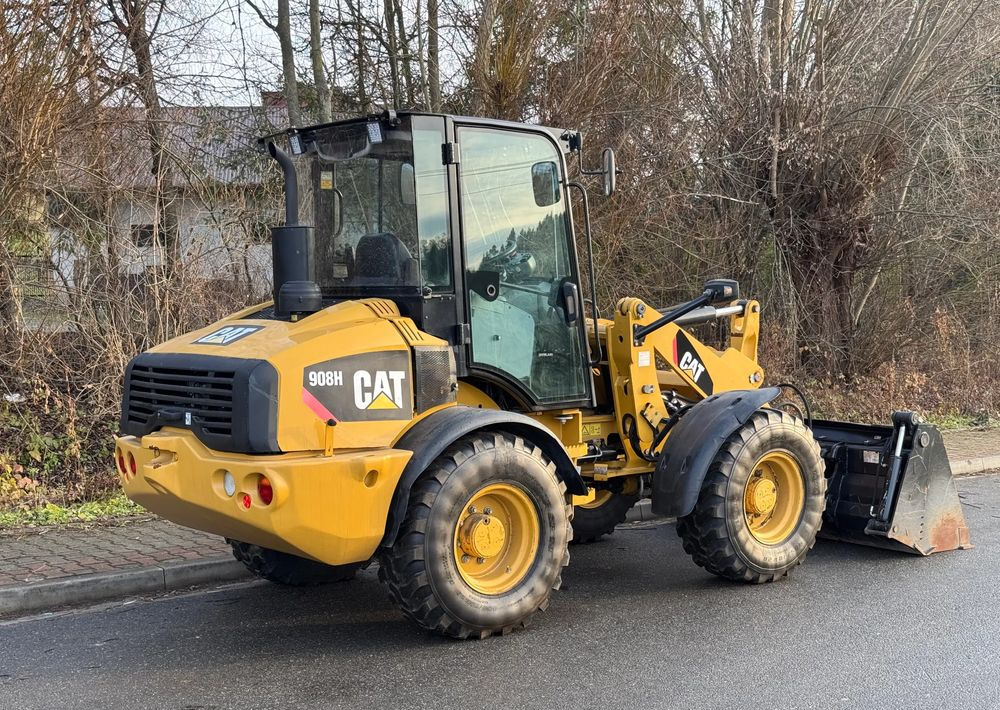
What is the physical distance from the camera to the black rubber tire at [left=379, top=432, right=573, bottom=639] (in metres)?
4.97

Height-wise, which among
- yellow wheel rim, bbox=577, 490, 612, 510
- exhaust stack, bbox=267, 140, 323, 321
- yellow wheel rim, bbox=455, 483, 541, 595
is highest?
exhaust stack, bbox=267, 140, 323, 321

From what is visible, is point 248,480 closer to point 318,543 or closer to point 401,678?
point 318,543

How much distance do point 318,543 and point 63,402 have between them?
502 centimetres

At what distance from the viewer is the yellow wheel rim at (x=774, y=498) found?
20.4 feet

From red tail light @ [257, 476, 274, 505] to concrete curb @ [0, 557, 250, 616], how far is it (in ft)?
6.58

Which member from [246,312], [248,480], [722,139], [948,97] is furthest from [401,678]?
[948,97]

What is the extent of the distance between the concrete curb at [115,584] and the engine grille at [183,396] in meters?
1.26

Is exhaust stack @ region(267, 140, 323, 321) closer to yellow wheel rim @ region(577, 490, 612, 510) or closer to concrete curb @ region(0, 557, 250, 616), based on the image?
concrete curb @ region(0, 557, 250, 616)

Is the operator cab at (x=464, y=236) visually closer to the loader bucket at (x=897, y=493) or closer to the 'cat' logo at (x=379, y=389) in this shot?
the 'cat' logo at (x=379, y=389)

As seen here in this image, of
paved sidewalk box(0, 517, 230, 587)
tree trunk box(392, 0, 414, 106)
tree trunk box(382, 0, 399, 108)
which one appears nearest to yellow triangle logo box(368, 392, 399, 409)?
paved sidewalk box(0, 517, 230, 587)

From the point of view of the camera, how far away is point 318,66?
1219 centimetres

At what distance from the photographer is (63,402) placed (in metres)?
8.86

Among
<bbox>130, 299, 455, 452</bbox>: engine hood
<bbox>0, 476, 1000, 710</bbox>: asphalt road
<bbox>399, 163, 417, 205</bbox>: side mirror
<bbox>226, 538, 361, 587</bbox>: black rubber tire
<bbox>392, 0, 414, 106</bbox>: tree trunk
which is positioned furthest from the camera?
<bbox>392, 0, 414, 106</bbox>: tree trunk

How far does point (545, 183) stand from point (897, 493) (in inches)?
116
